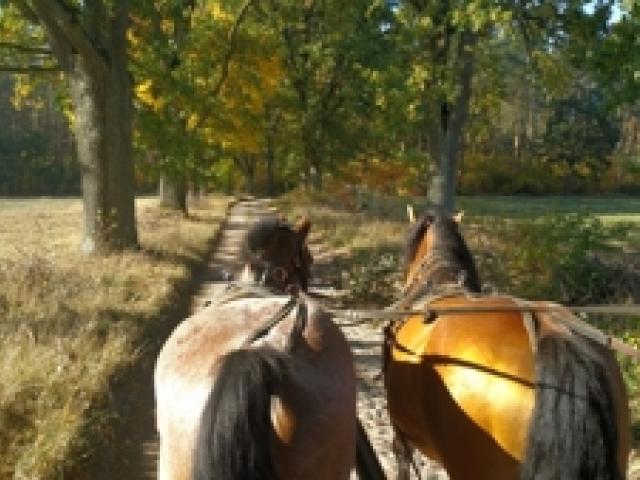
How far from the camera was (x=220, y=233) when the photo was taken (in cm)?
2522

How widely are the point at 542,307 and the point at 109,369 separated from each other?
4226 mm

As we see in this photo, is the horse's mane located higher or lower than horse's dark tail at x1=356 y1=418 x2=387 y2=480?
higher

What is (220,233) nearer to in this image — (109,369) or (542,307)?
(109,369)

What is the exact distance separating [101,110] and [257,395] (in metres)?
12.8

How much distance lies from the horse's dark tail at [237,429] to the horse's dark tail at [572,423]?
1.26m

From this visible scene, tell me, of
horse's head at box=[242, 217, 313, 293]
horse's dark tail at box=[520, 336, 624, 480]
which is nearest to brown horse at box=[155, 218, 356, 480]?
horse's head at box=[242, 217, 313, 293]

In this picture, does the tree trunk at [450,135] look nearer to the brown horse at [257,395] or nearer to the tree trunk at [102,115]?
the tree trunk at [102,115]

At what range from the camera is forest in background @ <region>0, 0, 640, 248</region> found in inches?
579

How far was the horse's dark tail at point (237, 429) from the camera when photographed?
108 inches

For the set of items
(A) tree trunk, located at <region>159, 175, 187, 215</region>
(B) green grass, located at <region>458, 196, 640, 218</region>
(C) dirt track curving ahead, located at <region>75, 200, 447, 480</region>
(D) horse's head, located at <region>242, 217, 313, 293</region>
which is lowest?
(B) green grass, located at <region>458, 196, 640, 218</region>

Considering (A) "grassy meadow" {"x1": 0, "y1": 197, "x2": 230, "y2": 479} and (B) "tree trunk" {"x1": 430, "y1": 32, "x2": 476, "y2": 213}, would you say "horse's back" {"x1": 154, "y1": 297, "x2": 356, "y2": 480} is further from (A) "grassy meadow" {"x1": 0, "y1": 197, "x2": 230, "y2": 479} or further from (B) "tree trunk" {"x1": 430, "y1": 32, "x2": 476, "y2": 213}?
(B) "tree trunk" {"x1": 430, "y1": 32, "x2": 476, "y2": 213}

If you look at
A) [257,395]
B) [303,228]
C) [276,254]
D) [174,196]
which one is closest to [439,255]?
[303,228]

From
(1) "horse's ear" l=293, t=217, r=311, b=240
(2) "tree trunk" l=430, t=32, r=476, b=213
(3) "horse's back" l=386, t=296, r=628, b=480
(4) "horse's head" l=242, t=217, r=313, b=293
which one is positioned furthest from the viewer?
(2) "tree trunk" l=430, t=32, r=476, b=213

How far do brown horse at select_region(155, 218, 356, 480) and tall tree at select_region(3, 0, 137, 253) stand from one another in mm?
11027
